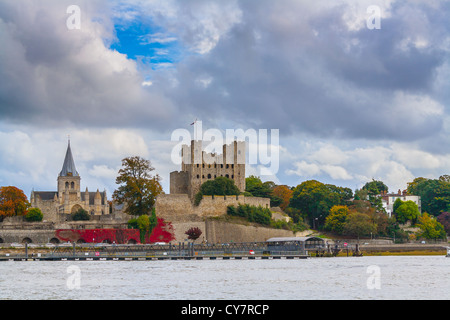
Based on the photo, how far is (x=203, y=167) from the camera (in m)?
74.4

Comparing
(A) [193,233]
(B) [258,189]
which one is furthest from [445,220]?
(A) [193,233]

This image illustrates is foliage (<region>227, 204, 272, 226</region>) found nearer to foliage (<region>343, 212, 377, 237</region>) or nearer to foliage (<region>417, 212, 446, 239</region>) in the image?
foliage (<region>343, 212, 377, 237</region>)

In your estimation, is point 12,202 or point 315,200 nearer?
point 12,202

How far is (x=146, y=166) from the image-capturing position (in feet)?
230

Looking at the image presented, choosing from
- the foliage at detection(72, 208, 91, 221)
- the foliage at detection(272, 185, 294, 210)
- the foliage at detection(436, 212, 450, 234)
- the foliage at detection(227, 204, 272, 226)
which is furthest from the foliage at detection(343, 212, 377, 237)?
the foliage at detection(72, 208, 91, 221)

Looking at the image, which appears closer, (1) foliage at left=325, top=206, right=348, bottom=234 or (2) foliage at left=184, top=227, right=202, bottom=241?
(2) foliage at left=184, top=227, right=202, bottom=241

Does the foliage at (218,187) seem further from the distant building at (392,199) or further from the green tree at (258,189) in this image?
the distant building at (392,199)

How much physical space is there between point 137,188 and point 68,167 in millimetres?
41636

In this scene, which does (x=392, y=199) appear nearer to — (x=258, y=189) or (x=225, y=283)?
(x=258, y=189)

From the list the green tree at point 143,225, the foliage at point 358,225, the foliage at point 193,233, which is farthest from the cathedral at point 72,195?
the foliage at point 358,225

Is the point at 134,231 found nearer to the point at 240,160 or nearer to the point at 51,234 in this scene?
the point at 51,234

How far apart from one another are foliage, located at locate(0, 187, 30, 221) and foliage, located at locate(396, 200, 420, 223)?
132 ft

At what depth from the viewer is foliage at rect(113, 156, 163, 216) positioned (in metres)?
68.7

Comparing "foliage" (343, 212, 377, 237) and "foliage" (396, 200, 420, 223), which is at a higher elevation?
"foliage" (396, 200, 420, 223)
